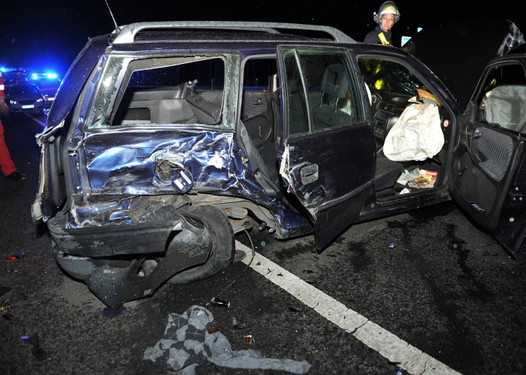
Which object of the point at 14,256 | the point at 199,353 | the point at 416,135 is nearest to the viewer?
the point at 199,353

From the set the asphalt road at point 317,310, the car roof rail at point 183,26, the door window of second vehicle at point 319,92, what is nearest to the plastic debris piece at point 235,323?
the asphalt road at point 317,310

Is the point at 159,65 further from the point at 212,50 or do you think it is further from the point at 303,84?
the point at 303,84

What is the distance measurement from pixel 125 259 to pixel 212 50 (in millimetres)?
1687

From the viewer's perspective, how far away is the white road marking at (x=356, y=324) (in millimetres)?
2303

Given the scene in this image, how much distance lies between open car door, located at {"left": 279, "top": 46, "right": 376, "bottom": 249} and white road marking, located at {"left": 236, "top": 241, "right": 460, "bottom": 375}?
0.45 meters

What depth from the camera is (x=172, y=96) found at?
389cm

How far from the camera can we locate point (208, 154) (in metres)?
2.62

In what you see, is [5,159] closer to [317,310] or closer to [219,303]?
[219,303]

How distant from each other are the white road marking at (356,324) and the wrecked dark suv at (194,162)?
423 mm

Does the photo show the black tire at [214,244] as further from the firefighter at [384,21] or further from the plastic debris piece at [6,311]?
the firefighter at [384,21]

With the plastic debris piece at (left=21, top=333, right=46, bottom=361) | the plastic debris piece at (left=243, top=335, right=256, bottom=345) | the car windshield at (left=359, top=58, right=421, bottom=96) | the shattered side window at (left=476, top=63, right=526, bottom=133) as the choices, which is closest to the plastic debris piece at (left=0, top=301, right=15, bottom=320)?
the plastic debris piece at (left=21, top=333, right=46, bottom=361)

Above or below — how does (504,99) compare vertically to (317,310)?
above

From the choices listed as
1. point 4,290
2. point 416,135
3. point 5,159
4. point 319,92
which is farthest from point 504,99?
point 5,159

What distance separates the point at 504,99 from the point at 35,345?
14.4ft
